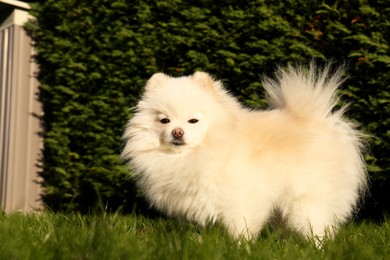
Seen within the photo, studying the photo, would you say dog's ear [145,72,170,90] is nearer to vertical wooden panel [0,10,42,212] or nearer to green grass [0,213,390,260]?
green grass [0,213,390,260]

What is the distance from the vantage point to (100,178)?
244 inches

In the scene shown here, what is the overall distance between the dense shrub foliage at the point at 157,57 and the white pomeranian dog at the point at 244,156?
0.80 m

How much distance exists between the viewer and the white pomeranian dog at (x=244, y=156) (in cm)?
365

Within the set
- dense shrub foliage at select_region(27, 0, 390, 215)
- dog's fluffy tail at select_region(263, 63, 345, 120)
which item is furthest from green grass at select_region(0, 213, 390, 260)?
dense shrub foliage at select_region(27, 0, 390, 215)

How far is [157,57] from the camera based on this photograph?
5969 mm

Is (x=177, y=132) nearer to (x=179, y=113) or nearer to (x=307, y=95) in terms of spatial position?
(x=179, y=113)

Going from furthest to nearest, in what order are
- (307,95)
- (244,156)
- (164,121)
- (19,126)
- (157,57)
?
(19,126)
(157,57)
(307,95)
(164,121)
(244,156)

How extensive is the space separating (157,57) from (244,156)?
2.60 meters

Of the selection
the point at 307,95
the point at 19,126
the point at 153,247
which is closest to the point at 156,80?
the point at 307,95

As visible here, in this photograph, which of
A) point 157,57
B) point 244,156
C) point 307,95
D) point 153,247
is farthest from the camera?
point 157,57

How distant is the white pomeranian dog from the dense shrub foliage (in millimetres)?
803

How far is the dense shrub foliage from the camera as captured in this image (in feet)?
15.8

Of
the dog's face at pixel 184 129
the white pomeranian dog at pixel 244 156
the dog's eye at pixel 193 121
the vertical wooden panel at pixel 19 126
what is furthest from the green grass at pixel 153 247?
the vertical wooden panel at pixel 19 126

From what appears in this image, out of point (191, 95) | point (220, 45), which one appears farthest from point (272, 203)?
point (220, 45)
